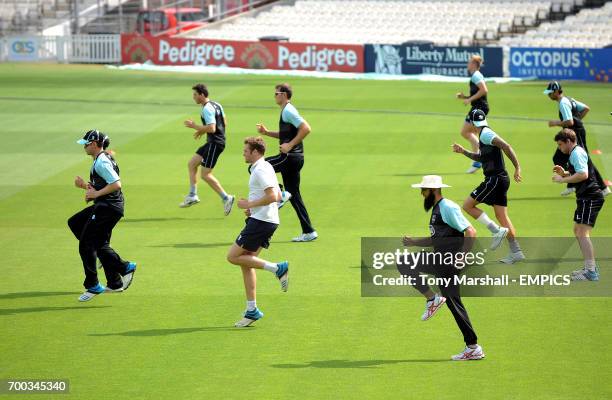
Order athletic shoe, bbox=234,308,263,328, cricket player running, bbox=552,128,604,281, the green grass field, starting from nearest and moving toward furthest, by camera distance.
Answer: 1. the green grass field
2. athletic shoe, bbox=234,308,263,328
3. cricket player running, bbox=552,128,604,281

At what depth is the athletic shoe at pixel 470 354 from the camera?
11.5m

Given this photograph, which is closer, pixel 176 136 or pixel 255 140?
pixel 255 140

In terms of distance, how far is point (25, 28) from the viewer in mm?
60000

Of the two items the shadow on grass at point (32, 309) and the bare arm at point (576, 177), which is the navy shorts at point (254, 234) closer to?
the shadow on grass at point (32, 309)

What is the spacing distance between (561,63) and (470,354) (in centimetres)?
3350

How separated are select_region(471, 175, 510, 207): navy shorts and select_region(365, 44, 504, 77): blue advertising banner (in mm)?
28931

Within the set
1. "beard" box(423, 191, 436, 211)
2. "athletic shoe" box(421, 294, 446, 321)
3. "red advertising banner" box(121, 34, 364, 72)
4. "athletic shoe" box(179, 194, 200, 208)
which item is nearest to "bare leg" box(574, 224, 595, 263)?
"athletic shoe" box(421, 294, 446, 321)

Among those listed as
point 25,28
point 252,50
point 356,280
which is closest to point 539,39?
point 252,50

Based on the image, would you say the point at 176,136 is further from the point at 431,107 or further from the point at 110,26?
the point at 110,26

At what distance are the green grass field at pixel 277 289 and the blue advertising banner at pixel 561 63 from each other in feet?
35.8

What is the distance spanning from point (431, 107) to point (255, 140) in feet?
73.4

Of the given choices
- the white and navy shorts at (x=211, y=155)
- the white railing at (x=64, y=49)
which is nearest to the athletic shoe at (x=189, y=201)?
the white and navy shorts at (x=211, y=155)

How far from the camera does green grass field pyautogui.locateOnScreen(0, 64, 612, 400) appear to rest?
36.3ft

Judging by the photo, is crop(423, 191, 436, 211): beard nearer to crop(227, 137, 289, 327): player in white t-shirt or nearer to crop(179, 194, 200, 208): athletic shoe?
crop(227, 137, 289, 327): player in white t-shirt
